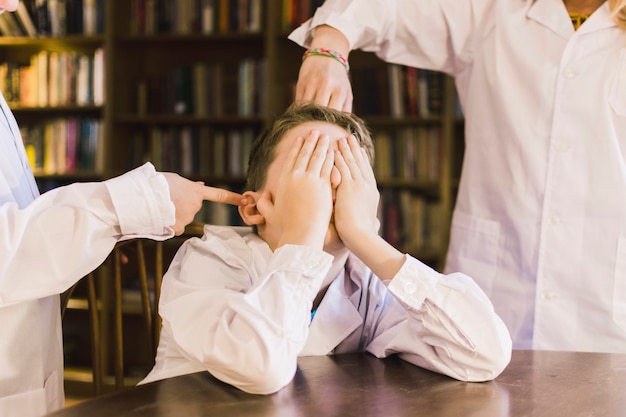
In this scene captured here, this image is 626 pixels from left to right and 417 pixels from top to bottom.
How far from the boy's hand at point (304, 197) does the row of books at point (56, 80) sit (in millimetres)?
2812

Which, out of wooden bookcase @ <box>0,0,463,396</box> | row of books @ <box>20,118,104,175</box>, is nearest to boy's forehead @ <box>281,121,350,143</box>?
wooden bookcase @ <box>0,0,463,396</box>

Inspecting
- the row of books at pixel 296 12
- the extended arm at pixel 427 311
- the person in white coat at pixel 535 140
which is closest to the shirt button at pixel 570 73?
the person in white coat at pixel 535 140

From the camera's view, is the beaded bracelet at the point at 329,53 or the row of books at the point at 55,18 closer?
the beaded bracelet at the point at 329,53

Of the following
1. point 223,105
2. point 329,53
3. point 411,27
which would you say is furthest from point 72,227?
point 223,105

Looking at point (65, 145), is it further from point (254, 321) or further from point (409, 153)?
point (254, 321)

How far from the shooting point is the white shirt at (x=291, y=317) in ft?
2.97

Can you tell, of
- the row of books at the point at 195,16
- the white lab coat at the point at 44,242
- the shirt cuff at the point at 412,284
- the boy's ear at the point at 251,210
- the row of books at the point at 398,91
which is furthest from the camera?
the row of books at the point at 195,16

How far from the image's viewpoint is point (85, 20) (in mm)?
3715

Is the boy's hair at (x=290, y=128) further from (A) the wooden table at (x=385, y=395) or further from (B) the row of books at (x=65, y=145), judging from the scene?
(B) the row of books at (x=65, y=145)

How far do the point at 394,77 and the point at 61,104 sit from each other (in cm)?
179

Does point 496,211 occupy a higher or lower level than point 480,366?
higher

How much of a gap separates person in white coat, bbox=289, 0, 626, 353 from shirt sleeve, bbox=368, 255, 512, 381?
0.44 meters

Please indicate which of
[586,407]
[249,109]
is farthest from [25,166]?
[249,109]

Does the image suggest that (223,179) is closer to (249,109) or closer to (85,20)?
(249,109)
